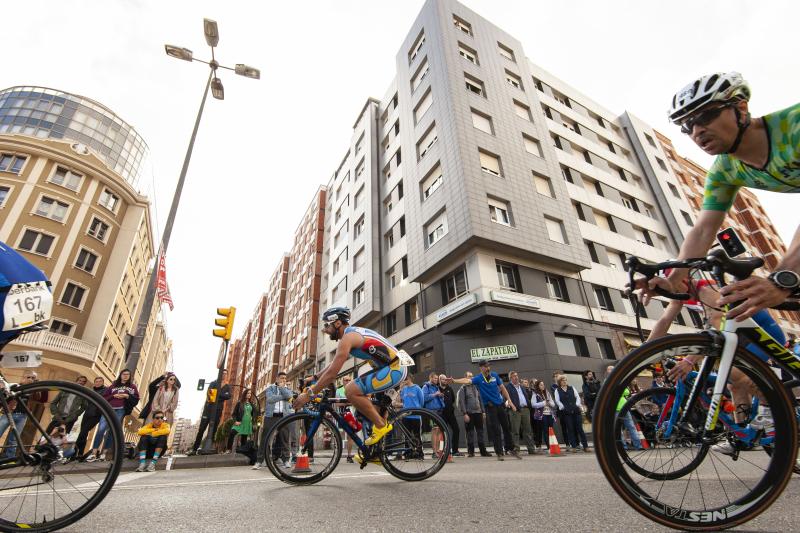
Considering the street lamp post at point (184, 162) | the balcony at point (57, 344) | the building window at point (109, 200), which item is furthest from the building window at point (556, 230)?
the building window at point (109, 200)

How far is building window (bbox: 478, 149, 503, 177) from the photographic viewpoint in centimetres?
2048

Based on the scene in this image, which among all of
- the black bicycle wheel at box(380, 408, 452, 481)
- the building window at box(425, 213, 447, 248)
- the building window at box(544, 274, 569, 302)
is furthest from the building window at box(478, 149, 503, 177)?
the black bicycle wheel at box(380, 408, 452, 481)

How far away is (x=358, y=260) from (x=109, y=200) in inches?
847

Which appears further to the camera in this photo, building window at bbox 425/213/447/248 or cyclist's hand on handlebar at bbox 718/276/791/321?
building window at bbox 425/213/447/248

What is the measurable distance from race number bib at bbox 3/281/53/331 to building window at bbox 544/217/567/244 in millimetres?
20655

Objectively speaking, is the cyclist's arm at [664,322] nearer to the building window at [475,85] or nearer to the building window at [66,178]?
the building window at [475,85]

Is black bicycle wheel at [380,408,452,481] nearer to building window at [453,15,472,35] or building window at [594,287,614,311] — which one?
building window at [594,287,614,311]

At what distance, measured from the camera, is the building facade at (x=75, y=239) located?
24.2 metres

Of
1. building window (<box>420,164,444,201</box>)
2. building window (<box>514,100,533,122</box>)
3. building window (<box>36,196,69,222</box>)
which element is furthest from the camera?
building window (<box>36,196,69,222</box>)

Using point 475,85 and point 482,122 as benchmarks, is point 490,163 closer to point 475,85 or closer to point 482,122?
point 482,122

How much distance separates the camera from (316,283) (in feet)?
126

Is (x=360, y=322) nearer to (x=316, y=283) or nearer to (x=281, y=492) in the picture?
(x=316, y=283)

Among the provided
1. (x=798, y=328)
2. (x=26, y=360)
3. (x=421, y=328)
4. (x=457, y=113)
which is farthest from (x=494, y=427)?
(x=798, y=328)

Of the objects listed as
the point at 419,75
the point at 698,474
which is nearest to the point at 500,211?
the point at 419,75
